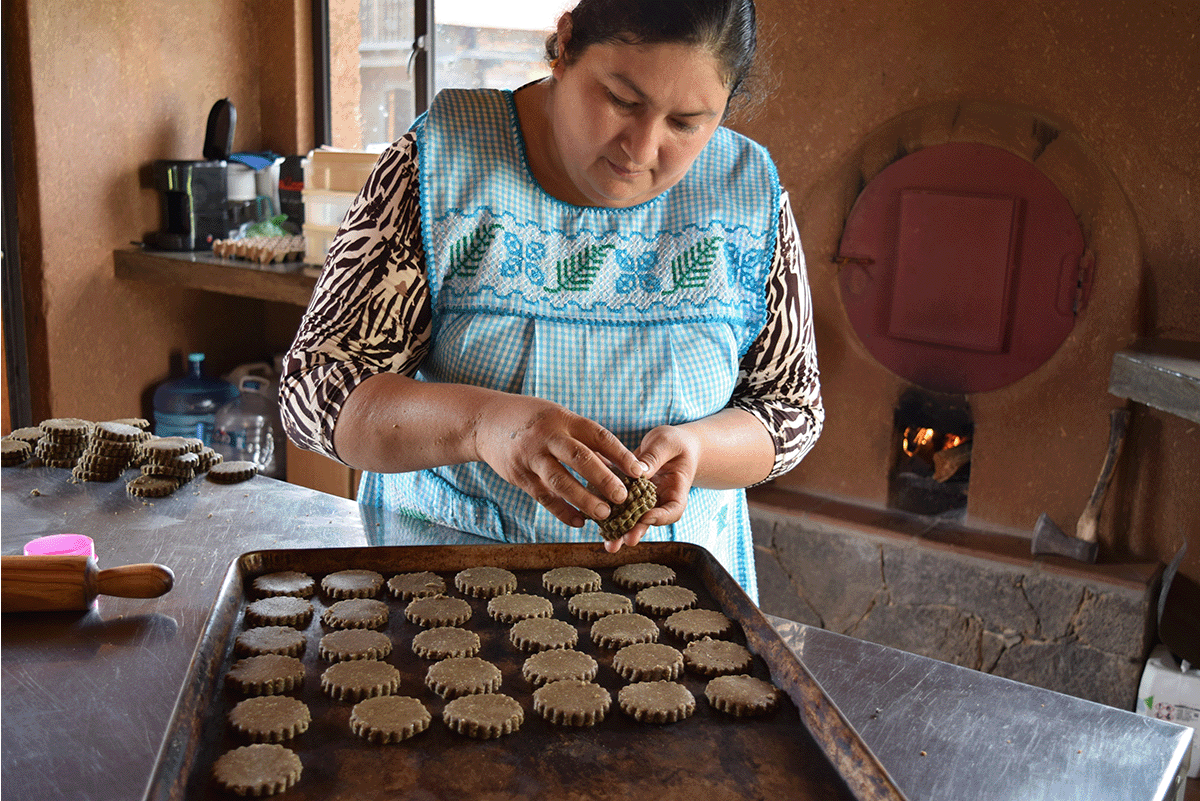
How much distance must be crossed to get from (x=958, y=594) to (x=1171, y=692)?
531 millimetres

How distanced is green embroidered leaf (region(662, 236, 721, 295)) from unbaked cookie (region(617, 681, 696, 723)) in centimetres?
62

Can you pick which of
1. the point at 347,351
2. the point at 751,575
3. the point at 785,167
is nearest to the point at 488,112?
the point at 347,351

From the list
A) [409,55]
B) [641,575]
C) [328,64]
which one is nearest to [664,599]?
[641,575]

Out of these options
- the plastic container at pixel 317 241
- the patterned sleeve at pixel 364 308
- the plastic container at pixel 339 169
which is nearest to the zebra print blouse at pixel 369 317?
the patterned sleeve at pixel 364 308

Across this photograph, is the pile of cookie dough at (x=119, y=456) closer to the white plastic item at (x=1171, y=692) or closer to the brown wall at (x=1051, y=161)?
the brown wall at (x=1051, y=161)

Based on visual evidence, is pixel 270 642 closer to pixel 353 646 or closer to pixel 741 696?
pixel 353 646

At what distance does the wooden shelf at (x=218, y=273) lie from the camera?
121 inches

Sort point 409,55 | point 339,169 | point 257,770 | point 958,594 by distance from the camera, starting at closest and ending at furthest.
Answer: point 257,770, point 958,594, point 339,169, point 409,55

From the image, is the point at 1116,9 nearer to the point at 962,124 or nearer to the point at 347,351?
the point at 962,124

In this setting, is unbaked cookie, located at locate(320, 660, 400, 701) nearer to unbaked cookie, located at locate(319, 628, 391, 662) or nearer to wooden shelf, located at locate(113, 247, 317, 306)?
unbaked cookie, located at locate(319, 628, 391, 662)

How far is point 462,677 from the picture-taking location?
3.36 feet

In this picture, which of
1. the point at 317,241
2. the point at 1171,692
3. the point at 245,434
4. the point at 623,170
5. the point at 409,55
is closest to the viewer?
the point at 623,170

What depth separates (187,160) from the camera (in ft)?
11.2

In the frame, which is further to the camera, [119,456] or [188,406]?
[188,406]
